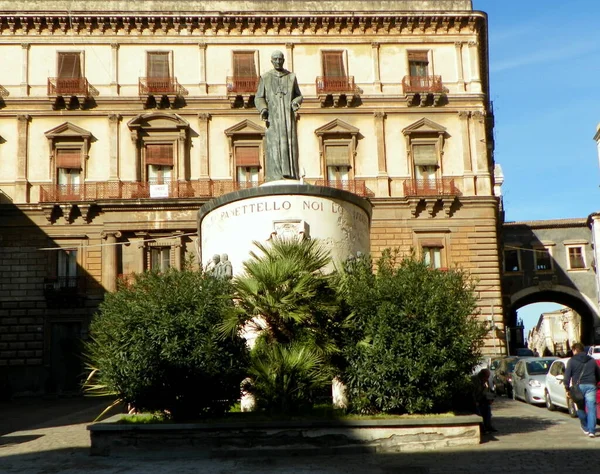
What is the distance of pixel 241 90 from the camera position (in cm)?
3556

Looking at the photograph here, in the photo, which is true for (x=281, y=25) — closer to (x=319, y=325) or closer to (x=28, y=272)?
(x=28, y=272)

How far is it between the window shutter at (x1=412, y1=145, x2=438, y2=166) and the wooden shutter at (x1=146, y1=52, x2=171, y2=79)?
11528 millimetres

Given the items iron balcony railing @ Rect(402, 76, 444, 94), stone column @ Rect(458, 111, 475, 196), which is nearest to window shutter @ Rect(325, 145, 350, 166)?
iron balcony railing @ Rect(402, 76, 444, 94)

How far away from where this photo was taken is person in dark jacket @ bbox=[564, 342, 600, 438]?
11673 mm

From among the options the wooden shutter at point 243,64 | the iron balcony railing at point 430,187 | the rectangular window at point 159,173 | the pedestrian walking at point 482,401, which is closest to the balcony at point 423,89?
the iron balcony railing at point 430,187

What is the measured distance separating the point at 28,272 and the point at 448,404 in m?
26.2

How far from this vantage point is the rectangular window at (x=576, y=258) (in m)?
53.0

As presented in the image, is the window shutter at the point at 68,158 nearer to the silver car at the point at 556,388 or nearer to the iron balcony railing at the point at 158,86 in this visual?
the iron balcony railing at the point at 158,86

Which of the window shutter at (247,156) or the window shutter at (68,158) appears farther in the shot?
the window shutter at (247,156)

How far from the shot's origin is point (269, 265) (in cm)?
1099

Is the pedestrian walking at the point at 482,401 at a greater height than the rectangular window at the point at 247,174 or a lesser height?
lesser

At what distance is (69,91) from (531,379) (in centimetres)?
2366

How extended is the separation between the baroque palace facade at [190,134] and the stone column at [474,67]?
79 mm

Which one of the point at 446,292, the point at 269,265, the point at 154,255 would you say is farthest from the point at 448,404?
the point at 154,255
